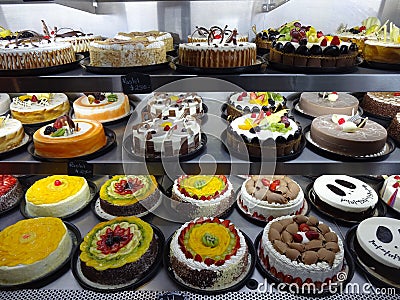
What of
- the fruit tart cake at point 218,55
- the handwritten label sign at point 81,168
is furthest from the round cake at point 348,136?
the handwritten label sign at point 81,168

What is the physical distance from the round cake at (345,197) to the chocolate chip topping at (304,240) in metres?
0.32

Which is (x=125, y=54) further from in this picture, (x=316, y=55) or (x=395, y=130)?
(x=395, y=130)

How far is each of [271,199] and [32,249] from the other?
170cm

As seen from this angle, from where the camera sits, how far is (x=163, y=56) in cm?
208

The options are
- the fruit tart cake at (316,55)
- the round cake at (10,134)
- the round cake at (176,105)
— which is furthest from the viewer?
the round cake at (176,105)

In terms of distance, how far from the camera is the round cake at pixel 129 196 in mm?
2801

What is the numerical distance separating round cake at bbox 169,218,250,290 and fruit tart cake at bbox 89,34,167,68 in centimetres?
115

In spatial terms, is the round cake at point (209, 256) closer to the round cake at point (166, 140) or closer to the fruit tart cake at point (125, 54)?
the round cake at point (166, 140)

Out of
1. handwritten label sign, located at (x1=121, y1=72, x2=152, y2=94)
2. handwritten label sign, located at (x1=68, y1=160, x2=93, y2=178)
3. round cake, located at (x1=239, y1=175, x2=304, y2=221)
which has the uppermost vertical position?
handwritten label sign, located at (x1=121, y1=72, x2=152, y2=94)

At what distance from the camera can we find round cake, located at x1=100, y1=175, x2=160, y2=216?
2.80 meters

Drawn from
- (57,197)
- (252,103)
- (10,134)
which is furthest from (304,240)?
(10,134)

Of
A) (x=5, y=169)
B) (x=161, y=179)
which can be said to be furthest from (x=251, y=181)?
(x=5, y=169)

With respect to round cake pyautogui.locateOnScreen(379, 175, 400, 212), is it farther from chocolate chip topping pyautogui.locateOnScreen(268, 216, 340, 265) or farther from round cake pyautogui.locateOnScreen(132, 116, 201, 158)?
round cake pyautogui.locateOnScreen(132, 116, 201, 158)

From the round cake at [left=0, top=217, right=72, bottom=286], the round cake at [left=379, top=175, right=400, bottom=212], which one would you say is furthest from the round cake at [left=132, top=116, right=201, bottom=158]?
the round cake at [left=379, top=175, right=400, bottom=212]
